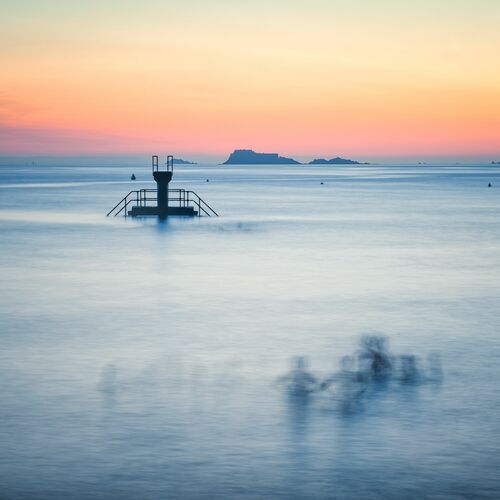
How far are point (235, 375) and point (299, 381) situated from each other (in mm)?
1480

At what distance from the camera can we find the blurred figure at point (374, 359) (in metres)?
17.5

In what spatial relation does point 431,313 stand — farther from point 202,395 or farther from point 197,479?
point 197,479

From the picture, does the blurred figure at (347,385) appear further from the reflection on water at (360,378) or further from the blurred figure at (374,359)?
the blurred figure at (374,359)

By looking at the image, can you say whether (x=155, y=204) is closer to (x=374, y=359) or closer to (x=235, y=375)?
(x=374, y=359)

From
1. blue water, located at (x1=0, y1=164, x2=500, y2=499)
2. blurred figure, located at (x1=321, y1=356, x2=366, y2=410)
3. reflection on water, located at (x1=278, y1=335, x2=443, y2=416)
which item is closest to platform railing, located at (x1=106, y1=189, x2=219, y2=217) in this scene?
blue water, located at (x1=0, y1=164, x2=500, y2=499)

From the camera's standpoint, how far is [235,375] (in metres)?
17.8

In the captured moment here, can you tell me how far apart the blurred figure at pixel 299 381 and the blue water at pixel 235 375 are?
214mm

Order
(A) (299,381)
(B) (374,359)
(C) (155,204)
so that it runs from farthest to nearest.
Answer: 1. (C) (155,204)
2. (B) (374,359)
3. (A) (299,381)

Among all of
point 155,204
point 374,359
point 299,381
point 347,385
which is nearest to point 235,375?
point 299,381

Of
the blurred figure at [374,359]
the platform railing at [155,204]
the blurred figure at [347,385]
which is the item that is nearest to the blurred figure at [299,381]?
the blurred figure at [347,385]

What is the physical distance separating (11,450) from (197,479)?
308 cm

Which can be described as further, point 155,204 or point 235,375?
A: point 155,204

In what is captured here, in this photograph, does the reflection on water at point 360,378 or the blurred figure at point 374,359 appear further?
the blurred figure at point 374,359

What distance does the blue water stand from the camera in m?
11.7
